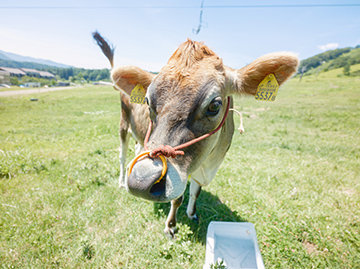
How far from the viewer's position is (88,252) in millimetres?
2525

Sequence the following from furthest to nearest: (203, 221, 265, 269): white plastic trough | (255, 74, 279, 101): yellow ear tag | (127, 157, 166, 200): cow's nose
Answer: (203, 221, 265, 269): white plastic trough → (255, 74, 279, 101): yellow ear tag → (127, 157, 166, 200): cow's nose

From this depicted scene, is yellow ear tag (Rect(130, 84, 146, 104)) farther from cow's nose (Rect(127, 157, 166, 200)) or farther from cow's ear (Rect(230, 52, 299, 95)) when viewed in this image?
cow's nose (Rect(127, 157, 166, 200))

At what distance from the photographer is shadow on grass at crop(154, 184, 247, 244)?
3.10m

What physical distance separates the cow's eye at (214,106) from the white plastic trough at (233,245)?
1737 millimetres

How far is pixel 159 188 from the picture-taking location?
4.88 ft

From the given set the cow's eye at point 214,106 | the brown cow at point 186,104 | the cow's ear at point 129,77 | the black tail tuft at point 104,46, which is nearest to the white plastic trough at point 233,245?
the brown cow at point 186,104

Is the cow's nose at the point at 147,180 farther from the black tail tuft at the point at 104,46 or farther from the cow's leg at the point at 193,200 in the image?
the black tail tuft at the point at 104,46

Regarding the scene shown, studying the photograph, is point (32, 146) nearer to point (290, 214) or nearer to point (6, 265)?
point (6, 265)

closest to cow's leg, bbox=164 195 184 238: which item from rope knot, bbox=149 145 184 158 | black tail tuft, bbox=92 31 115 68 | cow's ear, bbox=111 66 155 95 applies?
rope knot, bbox=149 145 184 158

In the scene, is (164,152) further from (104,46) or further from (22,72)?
(22,72)

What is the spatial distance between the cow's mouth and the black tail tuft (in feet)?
14.7

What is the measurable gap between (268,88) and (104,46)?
454 centimetres

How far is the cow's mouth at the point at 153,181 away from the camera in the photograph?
1.40m

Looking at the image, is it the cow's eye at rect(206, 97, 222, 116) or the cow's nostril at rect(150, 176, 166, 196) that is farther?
the cow's eye at rect(206, 97, 222, 116)
